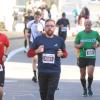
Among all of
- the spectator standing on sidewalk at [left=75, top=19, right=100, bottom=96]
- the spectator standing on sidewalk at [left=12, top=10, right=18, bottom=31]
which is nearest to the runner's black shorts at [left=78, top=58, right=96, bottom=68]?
the spectator standing on sidewalk at [left=75, top=19, right=100, bottom=96]

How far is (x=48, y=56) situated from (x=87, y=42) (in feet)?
11.7

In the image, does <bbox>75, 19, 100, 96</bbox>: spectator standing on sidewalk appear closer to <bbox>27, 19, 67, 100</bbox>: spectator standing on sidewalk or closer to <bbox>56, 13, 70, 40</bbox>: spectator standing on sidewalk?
<bbox>27, 19, 67, 100</bbox>: spectator standing on sidewalk

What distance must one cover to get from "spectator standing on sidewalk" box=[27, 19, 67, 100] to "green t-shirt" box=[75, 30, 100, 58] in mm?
3226

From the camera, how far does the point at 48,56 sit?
11.2 meters

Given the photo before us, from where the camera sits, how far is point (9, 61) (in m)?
23.6

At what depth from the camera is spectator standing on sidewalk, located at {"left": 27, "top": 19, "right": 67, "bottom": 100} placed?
1120cm

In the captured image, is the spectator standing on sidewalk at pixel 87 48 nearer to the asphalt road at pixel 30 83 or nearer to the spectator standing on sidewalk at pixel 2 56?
the asphalt road at pixel 30 83

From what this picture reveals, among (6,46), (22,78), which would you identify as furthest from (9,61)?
(6,46)

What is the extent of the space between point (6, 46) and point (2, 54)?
198 mm

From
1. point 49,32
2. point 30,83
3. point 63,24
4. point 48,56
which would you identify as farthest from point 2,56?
point 63,24

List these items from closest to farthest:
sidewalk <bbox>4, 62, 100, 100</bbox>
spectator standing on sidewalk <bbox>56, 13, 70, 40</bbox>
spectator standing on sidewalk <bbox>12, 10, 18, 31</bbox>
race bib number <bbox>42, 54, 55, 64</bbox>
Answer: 1. race bib number <bbox>42, 54, 55, 64</bbox>
2. sidewalk <bbox>4, 62, 100, 100</bbox>
3. spectator standing on sidewalk <bbox>56, 13, 70, 40</bbox>
4. spectator standing on sidewalk <bbox>12, 10, 18, 31</bbox>

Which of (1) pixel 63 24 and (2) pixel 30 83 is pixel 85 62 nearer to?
(2) pixel 30 83

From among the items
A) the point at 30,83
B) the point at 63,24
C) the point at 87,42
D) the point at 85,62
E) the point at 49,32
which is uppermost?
the point at 49,32

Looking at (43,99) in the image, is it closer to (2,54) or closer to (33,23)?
(2,54)
